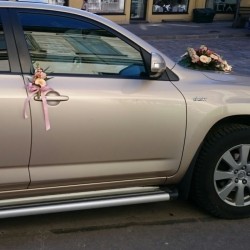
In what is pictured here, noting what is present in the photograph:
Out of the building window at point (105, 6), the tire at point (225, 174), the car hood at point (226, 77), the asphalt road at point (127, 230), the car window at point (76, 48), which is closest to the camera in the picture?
the car window at point (76, 48)

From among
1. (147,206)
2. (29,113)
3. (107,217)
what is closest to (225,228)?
(147,206)

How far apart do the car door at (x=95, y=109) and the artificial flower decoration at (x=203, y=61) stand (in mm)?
487

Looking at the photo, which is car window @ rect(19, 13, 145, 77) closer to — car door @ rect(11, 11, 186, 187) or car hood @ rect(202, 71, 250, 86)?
car door @ rect(11, 11, 186, 187)

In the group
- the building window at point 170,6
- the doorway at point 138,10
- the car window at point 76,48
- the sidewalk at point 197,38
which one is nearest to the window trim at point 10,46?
the car window at point 76,48

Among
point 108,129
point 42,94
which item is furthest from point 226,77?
point 42,94

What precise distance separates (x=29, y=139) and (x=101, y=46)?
33.3 inches

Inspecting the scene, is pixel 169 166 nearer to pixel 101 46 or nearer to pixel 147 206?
pixel 147 206

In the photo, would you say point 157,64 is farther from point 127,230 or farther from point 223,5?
point 223,5

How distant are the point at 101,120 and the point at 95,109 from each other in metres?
0.09

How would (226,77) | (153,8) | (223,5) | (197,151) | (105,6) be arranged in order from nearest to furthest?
(197,151) → (226,77) → (105,6) → (153,8) → (223,5)

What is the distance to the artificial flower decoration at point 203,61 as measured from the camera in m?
3.71

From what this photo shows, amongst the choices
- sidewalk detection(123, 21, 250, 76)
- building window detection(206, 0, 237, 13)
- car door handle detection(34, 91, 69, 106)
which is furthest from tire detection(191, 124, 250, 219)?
building window detection(206, 0, 237, 13)

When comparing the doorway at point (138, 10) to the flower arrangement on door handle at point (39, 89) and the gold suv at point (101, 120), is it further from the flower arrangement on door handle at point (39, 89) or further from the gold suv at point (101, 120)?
the flower arrangement on door handle at point (39, 89)

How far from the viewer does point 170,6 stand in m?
18.0
